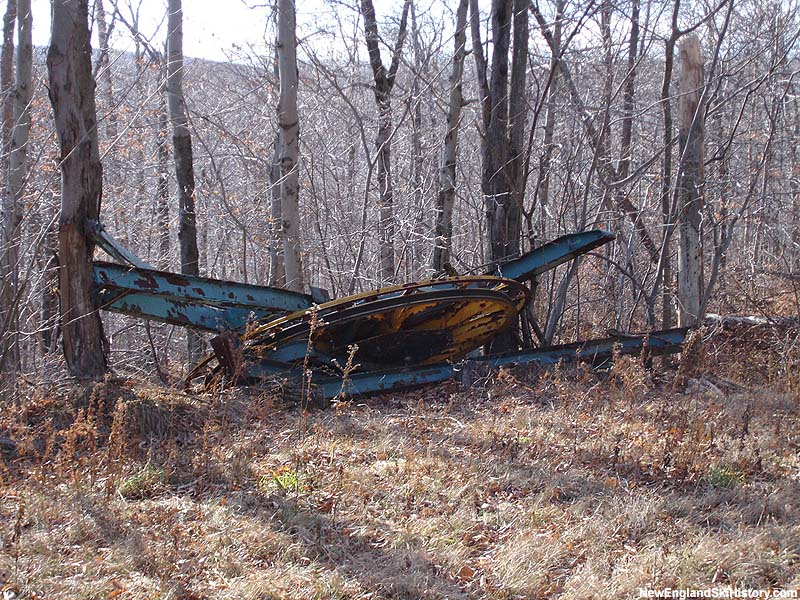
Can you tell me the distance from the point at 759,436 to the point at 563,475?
1.77 m

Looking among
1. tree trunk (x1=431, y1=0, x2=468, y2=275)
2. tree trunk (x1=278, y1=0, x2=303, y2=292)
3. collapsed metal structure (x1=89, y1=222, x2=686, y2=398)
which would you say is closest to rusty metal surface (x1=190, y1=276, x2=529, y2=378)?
collapsed metal structure (x1=89, y1=222, x2=686, y2=398)

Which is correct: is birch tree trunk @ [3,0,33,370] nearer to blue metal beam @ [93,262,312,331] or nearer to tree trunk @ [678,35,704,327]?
blue metal beam @ [93,262,312,331]

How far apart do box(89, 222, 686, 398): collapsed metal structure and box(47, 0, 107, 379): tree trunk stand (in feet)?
0.65

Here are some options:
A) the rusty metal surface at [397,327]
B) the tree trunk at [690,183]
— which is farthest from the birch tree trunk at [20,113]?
the tree trunk at [690,183]

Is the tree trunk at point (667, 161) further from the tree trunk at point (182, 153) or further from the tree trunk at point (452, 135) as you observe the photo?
the tree trunk at point (182, 153)

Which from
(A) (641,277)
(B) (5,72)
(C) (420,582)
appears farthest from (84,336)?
(A) (641,277)

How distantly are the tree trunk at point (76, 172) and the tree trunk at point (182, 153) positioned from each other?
14.1 feet

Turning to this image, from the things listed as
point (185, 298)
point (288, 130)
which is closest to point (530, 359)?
point (185, 298)

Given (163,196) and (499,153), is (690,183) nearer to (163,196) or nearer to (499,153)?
(499,153)

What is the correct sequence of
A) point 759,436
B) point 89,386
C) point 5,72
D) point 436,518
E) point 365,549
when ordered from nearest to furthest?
1. point 365,549
2. point 436,518
3. point 759,436
4. point 89,386
5. point 5,72

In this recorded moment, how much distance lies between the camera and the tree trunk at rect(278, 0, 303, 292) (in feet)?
30.2

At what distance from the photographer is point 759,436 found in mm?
5312

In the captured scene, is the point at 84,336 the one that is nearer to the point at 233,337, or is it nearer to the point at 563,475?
the point at 233,337

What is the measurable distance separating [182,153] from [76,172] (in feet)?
16.0
